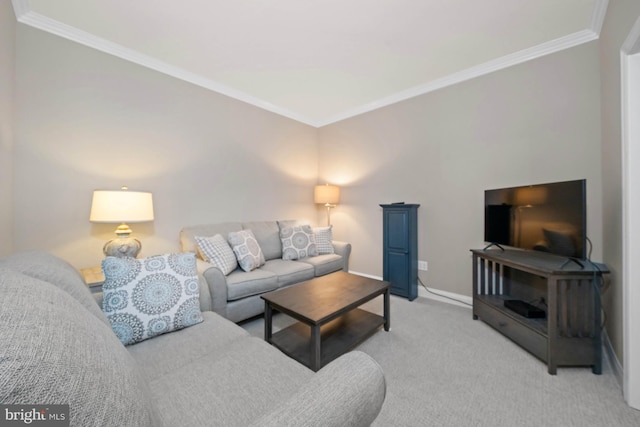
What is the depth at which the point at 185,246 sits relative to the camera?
255 cm

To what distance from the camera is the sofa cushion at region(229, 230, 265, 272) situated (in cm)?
246

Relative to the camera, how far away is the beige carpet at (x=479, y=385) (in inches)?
50.4

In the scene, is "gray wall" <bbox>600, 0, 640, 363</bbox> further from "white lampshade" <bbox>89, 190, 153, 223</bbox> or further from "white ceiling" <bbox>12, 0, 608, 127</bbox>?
"white lampshade" <bbox>89, 190, 153, 223</bbox>

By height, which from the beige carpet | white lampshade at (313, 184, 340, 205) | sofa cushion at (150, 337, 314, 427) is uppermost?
white lampshade at (313, 184, 340, 205)

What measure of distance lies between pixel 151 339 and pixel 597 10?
3.68 metres

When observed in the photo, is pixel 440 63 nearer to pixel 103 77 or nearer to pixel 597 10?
pixel 597 10

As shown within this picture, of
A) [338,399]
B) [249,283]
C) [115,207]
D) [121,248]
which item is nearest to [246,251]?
[249,283]

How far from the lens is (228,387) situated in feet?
3.06

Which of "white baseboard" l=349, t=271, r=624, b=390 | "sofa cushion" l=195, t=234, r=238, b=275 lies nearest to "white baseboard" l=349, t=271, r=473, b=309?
"white baseboard" l=349, t=271, r=624, b=390

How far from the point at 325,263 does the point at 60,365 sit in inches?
104

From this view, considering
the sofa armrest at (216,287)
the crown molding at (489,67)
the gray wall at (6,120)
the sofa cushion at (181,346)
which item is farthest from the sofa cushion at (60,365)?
the crown molding at (489,67)

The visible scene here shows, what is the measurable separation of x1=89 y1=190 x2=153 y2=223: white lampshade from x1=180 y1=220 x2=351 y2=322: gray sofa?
0.63m

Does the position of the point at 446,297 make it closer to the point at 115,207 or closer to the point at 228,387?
the point at 228,387

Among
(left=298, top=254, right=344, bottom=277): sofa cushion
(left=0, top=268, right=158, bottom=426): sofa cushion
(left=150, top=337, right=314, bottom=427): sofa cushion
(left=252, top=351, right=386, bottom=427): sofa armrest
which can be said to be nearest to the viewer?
(left=0, top=268, right=158, bottom=426): sofa cushion
